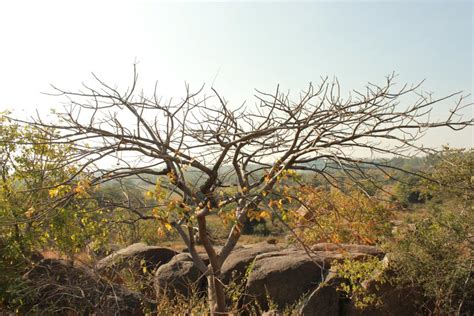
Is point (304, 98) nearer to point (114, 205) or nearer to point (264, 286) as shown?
point (114, 205)

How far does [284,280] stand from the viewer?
8.01 meters

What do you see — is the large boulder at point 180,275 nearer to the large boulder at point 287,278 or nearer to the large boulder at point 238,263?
the large boulder at point 238,263

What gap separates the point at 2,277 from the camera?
651 centimetres

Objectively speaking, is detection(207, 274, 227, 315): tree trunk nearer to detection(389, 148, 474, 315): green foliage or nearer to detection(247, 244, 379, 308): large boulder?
detection(247, 244, 379, 308): large boulder

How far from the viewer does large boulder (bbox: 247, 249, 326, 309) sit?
7.89 m

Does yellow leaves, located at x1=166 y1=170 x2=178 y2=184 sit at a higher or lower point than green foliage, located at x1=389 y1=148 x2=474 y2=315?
higher

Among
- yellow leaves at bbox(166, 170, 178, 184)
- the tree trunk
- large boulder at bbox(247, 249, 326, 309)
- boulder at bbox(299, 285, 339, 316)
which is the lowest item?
boulder at bbox(299, 285, 339, 316)

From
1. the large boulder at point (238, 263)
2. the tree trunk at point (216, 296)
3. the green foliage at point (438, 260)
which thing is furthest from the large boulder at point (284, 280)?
the tree trunk at point (216, 296)

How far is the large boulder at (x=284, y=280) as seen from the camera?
789cm

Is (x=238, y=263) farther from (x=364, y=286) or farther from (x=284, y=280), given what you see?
(x=364, y=286)

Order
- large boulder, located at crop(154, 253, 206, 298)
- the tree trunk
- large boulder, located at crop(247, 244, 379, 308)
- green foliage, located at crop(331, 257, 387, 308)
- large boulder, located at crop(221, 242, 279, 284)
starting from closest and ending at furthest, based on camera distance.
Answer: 1. the tree trunk
2. green foliage, located at crop(331, 257, 387, 308)
3. large boulder, located at crop(247, 244, 379, 308)
4. large boulder, located at crop(221, 242, 279, 284)
5. large boulder, located at crop(154, 253, 206, 298)

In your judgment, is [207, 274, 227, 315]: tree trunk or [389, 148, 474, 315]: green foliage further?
[389, 148, 474, 315]: green foliage

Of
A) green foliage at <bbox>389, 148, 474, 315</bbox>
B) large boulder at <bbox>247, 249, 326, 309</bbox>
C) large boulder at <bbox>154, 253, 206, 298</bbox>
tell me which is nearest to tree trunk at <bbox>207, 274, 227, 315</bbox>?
large boulder at <bbox>247, 249, 326, 309</bbox>

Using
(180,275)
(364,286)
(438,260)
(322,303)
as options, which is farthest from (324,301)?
(180,275)
